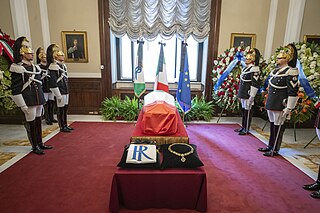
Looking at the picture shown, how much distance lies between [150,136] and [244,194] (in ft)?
4.63

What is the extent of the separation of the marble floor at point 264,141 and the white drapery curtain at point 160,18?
97.6 inches

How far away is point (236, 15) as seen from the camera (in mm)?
5805

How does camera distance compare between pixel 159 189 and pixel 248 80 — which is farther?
pixel 248 80

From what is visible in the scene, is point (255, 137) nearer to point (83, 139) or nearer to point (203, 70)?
point (203, 70)

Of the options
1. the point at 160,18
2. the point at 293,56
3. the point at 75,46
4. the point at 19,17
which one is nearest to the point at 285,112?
the point at 293,56

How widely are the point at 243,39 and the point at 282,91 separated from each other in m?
2.91

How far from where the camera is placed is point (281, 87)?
3.49 m

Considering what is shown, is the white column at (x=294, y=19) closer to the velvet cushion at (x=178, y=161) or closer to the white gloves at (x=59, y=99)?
the velvet cushion at (x=178, y=161)

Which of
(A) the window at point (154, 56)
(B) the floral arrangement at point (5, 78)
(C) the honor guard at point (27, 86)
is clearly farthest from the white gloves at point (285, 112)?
(B) the floral arrangement at point (5, 78)

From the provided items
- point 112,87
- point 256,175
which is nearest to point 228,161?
point 256,175

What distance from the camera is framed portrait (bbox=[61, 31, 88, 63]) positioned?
19.4 feet

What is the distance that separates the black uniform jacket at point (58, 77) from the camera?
434cm

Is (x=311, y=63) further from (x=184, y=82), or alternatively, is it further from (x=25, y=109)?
(x=25, y=109)

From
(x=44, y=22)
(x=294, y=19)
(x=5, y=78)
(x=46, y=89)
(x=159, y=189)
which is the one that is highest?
(x=294, y=19)
